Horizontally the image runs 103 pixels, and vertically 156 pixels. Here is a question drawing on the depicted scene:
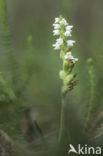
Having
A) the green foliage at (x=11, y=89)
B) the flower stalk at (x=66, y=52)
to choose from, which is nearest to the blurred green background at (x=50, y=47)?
the green foliage at (x=11, y=89)

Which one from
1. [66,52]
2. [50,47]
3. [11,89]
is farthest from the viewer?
[50,47]

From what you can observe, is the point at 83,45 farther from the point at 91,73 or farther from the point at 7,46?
the point at 91,73

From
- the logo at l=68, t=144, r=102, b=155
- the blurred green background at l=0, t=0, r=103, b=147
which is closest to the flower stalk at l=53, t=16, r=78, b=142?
the logo at l=68, t=144, r=102, b=155

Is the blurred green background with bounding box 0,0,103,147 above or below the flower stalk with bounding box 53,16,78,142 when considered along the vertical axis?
above

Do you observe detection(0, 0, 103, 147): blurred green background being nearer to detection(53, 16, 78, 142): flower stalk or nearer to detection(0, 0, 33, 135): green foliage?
detection(0, 0, 33, 135): green foliage

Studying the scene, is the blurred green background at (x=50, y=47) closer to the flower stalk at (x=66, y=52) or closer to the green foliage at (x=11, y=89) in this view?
the green foliage at (x=11, y=89)

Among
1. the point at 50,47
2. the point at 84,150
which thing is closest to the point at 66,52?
the point at 84,150

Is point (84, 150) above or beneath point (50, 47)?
beneath

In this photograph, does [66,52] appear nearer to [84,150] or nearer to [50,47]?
[84,150]

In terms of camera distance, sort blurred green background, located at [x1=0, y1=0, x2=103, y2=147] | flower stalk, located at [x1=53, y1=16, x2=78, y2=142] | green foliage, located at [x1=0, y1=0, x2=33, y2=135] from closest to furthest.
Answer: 1. flower stalk, located at [x1=53, y1=16, x2=78, y2=142]
2. green foliage, located at [x1=0, y1=0, x2=33, y2=135]
3. blurred green background, located at [x1=0, y1=0, x2=103, y2=147]
